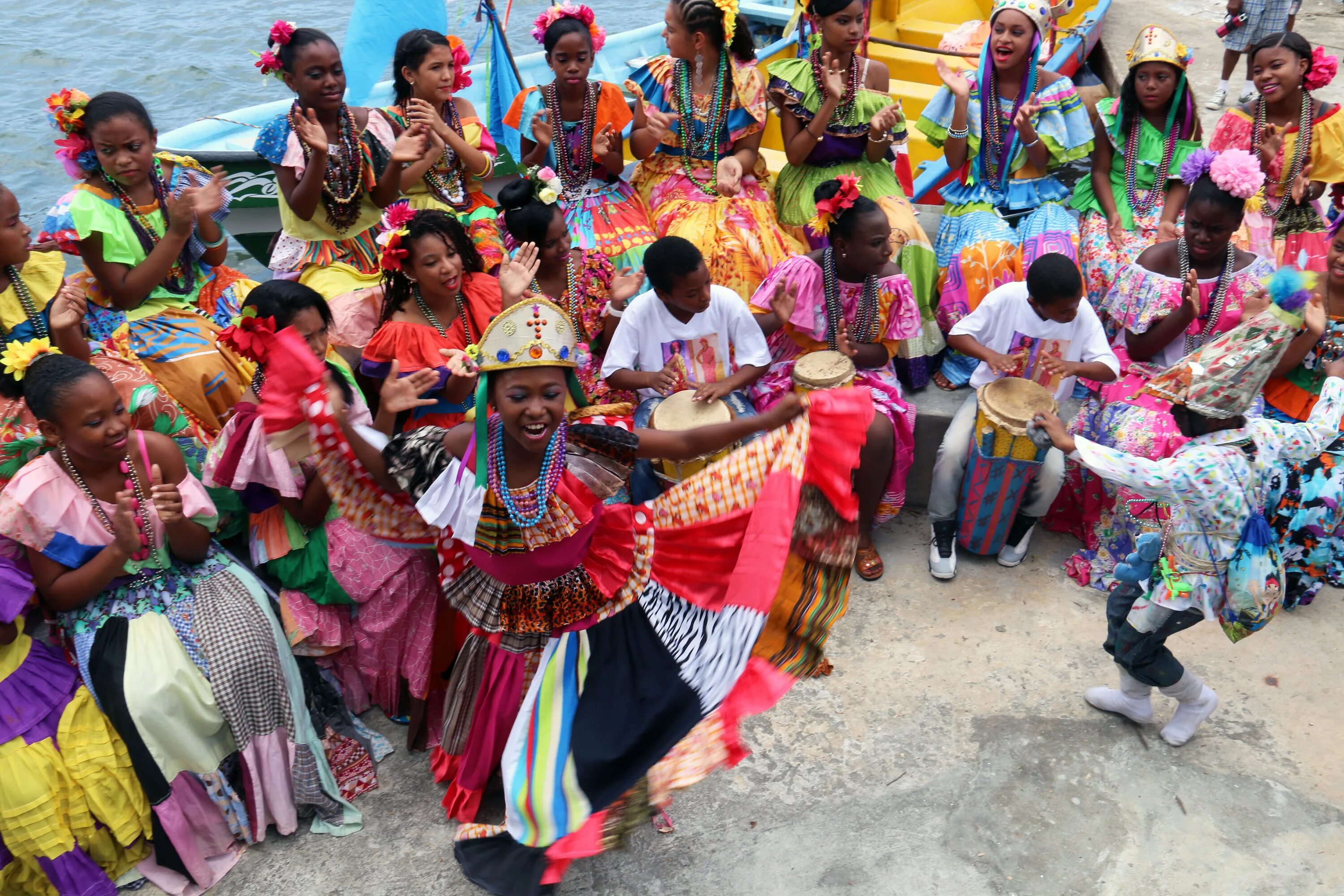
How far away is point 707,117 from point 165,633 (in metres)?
3.77

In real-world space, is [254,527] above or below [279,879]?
above

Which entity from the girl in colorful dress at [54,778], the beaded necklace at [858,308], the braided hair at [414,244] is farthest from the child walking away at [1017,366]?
the girl in colorful dress at [54,778]

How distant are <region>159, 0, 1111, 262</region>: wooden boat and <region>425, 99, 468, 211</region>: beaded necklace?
1.25 m

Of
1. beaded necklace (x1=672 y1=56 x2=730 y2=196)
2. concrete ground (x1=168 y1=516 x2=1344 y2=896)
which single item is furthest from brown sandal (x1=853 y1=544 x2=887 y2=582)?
beaded necklace (x1=672 y1=56 x2=730 y2=196)

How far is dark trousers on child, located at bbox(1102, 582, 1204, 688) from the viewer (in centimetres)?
362

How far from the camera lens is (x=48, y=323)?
4.15 meters

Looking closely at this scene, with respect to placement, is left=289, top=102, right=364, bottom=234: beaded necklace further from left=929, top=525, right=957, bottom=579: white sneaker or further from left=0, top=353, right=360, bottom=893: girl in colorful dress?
left=929, top=525, right=957, bottom=579: white sneaker

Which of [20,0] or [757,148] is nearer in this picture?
[757,148]

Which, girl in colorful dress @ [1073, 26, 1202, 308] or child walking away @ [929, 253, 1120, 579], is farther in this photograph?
girl in colorful dress @ [1073, 26, 1202, 308]

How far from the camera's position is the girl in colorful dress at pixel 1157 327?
4.63 m

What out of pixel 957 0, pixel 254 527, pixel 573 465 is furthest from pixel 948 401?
pixel 957 0

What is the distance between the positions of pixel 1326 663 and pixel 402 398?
3785mm

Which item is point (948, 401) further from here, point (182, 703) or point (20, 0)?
point (20, 0)

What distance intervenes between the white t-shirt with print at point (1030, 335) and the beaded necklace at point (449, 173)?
2.71 metres
